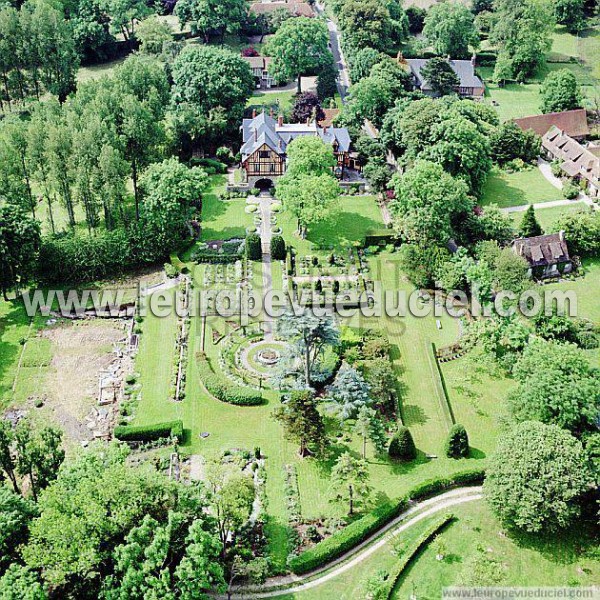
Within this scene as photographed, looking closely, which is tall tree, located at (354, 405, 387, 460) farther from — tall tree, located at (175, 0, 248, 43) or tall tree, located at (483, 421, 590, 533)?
tall tree, located at (175, 0, 248, 43)

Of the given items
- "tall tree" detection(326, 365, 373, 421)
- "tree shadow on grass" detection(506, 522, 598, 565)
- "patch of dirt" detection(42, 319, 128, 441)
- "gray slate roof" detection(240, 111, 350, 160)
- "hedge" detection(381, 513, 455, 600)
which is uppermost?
"gray slate roof" detection(240, 111, 350, 160)

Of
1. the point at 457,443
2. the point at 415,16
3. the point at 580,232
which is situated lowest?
the point at 457,443

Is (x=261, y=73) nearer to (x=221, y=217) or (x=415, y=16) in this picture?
(x=415, y=16)

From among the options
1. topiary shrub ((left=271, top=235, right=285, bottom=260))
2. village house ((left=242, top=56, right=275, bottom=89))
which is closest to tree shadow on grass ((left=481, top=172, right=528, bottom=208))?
topiary shrub ((left=271, top=235, right=285, bottom=260))

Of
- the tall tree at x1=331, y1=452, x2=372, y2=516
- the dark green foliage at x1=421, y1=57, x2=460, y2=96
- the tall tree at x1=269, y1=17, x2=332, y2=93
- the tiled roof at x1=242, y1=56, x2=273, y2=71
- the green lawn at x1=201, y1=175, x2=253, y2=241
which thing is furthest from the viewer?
the tiled roof at x1=242, y1=56, x2=273, y2=71

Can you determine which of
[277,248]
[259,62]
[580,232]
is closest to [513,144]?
[580,232]

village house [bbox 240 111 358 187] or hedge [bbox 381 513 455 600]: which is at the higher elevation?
village house [bbox 240 111 358 187]

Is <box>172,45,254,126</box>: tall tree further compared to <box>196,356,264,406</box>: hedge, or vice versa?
<box>172,45,254,126</box>: tall tree
